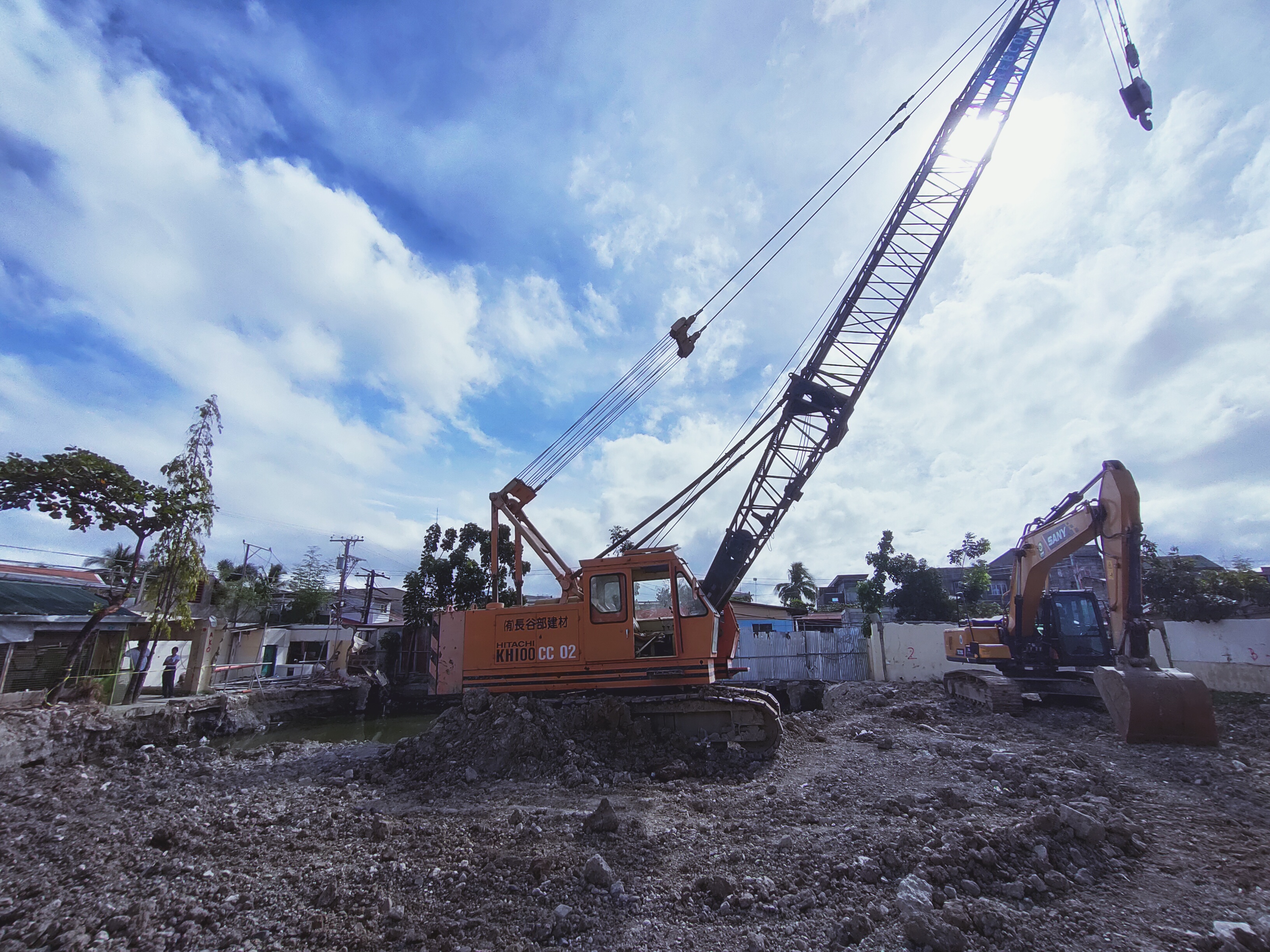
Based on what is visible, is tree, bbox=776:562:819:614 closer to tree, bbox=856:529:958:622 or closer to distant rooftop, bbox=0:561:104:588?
tree, bbox=856:529:958:622

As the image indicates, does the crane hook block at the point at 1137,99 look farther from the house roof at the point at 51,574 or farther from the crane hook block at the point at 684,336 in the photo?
the house roof at the point at 51,574

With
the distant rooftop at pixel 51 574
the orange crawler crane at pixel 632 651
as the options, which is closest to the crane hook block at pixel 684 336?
the orange crawler crane at pixel 632 651

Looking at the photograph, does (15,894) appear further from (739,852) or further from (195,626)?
(195,626)

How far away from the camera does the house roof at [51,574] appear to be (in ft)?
63.2

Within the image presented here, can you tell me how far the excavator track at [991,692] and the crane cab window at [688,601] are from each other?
756cm

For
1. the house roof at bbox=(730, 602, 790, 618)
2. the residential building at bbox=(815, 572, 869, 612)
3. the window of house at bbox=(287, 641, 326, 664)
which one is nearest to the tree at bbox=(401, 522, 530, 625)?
the window of house at bbox=(287, 641, 326, 664)

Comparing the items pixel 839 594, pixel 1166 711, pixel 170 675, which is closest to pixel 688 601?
pixel 1166 711

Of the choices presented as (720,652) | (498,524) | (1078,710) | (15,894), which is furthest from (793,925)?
(1078,710)

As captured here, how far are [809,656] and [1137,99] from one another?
61.4 feet

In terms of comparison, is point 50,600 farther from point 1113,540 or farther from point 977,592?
point 977,592

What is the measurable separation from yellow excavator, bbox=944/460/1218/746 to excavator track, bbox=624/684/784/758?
5.13 metres

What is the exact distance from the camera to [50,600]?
16250 millimetres

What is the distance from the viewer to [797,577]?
54.2 metres

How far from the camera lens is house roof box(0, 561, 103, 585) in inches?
758
